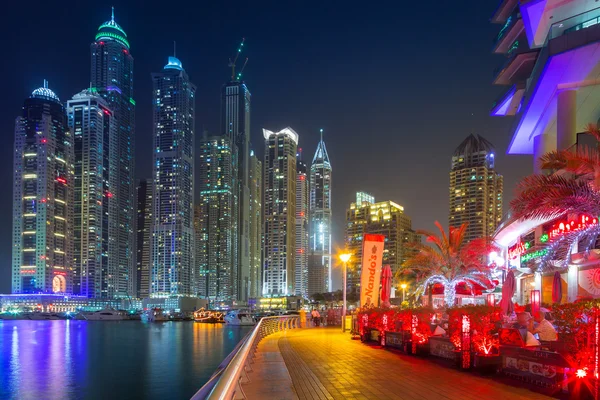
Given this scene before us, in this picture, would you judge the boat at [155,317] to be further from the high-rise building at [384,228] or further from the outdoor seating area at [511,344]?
the outdoor seating area at [511,344]

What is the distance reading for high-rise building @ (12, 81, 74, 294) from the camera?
6747 inches

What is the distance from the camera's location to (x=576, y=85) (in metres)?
26.5

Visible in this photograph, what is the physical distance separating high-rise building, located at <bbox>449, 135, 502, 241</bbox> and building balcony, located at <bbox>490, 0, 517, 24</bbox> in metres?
64.6

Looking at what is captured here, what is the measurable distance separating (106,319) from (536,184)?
169 meters

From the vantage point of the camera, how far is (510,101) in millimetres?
41406

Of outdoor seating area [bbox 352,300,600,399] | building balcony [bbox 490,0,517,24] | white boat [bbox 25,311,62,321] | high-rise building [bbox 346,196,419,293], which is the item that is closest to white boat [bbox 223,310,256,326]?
high-rise building [bbox 346,196,419,293]

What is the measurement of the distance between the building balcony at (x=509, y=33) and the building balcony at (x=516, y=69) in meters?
2.67

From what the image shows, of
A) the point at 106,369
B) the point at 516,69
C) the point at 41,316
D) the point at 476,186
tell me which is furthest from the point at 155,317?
the point at 516,69

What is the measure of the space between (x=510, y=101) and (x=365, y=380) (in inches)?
1401

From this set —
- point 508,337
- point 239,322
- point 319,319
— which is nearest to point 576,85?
point 508,337

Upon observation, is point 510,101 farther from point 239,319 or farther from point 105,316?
point 105,316

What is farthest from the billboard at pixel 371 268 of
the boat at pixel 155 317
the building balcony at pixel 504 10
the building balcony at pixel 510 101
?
the boat at pixel 155 317

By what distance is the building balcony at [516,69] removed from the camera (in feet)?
117

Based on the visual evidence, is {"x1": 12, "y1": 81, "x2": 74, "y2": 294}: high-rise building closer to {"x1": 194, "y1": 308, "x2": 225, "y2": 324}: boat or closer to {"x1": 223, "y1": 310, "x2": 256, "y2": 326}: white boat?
{"x1": 194, "y1": 308, "x2": 225, "y2": 324}: boat
